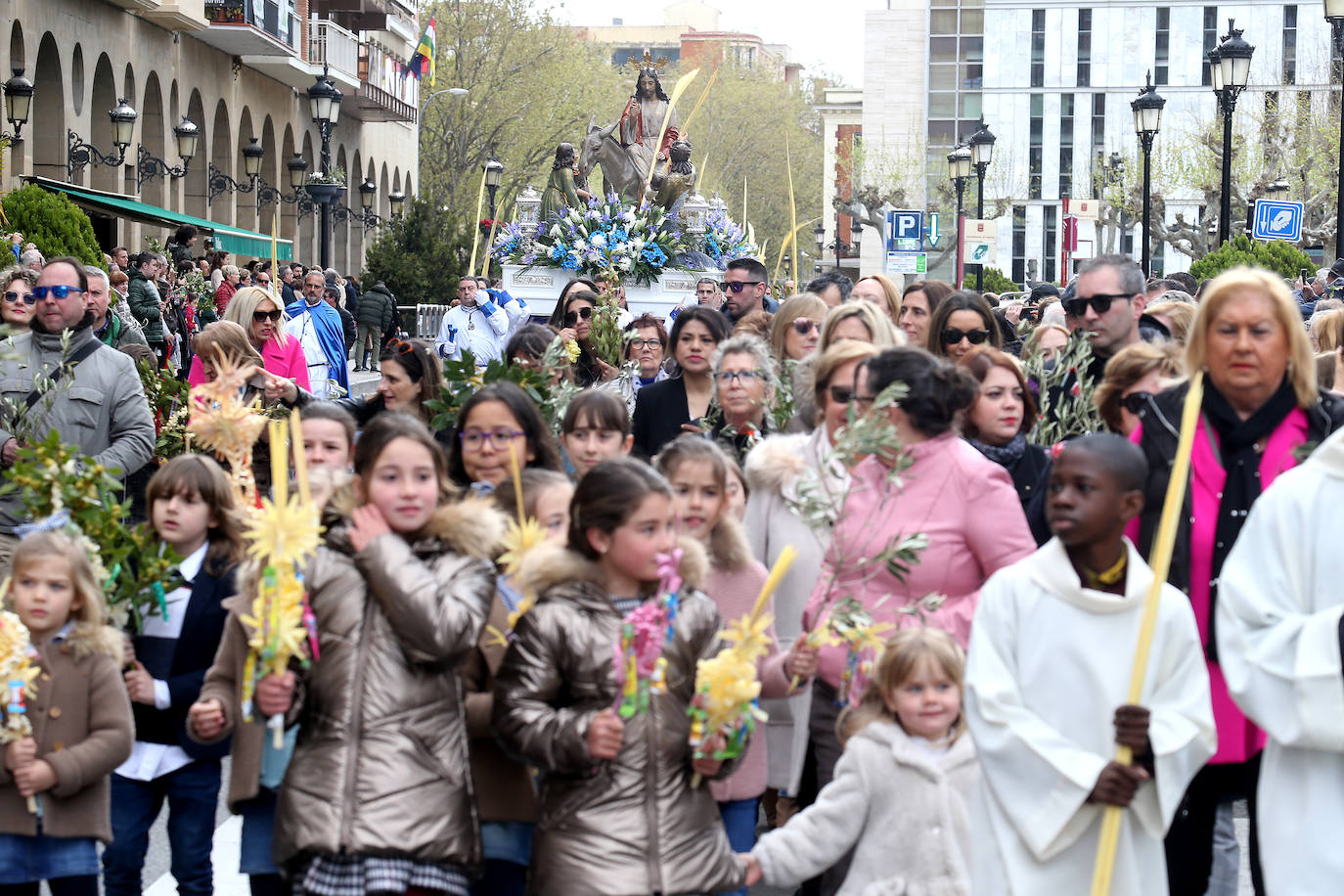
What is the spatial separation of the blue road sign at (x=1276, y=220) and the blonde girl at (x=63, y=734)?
16.0m

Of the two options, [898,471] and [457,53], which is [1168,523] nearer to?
[898,471]

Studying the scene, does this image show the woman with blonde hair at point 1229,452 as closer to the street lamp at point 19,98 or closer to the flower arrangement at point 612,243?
the flower arrangement at point 612,243

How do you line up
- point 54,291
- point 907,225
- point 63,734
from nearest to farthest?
point 63,734 < point 54,291 < point 907,225

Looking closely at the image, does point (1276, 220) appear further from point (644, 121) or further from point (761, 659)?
point (761, 659)

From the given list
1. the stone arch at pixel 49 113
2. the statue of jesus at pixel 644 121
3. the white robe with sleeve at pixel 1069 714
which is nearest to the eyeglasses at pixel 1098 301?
the white robe with sleeve at pixel 1069 714

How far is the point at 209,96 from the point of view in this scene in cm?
3925

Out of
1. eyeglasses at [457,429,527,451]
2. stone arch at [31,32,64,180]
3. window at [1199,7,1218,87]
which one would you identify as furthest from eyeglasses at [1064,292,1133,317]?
window at [1199,7,1218,87]

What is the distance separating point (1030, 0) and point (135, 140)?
63187mm

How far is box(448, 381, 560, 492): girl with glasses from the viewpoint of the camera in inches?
220

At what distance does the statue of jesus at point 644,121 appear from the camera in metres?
21.4

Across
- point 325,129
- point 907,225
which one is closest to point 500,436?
point 325,129

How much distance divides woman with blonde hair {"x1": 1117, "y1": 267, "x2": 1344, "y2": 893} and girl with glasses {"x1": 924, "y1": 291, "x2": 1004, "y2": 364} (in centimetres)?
275

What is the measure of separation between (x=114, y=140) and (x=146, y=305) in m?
13.2

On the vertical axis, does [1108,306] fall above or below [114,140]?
below
